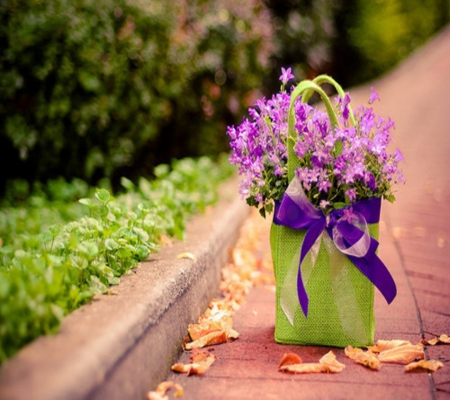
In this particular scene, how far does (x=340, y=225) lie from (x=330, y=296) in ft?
0.87

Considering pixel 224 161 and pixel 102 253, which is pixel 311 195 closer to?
pixel 102 253

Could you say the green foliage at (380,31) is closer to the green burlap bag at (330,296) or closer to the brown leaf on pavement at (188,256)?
the brown leaf on pavement at (188,256)

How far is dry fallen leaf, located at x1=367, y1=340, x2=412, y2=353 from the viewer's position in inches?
84.0

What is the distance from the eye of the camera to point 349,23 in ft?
32.0

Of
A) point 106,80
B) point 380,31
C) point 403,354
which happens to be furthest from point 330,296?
point 380,31

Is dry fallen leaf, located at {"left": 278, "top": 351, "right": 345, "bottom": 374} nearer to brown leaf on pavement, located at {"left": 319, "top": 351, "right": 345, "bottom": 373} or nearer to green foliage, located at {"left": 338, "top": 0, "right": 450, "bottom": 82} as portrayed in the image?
brown leaf on pavement, located at {"left": 319, "top": 351, "right": 345, "bottom": 373}

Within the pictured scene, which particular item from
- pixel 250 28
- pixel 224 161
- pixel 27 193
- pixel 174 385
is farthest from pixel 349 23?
pixel 174 385

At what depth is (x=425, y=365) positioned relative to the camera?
198 centimetres

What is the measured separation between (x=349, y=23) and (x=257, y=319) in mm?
8181

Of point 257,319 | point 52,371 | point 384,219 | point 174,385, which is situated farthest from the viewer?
point 384,219

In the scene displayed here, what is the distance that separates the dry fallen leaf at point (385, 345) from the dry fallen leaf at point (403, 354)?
35mm

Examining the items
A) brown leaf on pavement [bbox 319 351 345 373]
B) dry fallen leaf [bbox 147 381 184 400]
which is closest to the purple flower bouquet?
brown leaf on pavement [bbox 319 351 345 373]

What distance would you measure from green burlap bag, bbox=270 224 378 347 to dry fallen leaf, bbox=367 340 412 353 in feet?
0.09

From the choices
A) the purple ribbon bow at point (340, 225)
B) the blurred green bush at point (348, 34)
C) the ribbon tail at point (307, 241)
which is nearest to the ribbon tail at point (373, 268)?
the purple ribbon bow at point (340, 225)
